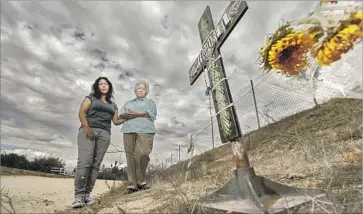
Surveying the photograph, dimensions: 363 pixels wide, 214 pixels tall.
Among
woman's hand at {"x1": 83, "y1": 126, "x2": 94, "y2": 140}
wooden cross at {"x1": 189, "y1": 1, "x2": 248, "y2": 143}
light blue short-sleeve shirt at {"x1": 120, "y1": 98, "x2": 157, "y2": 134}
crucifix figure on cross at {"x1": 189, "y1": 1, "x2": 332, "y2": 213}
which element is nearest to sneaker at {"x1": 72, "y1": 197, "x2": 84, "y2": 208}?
woman's hand at {"x1": 83, "y1": 126, "x2": 94, "y2": 140}

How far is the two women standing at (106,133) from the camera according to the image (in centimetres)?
362

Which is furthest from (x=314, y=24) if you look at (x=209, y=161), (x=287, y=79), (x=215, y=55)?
(x=209, y=161)

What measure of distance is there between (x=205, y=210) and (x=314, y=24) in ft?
4.95

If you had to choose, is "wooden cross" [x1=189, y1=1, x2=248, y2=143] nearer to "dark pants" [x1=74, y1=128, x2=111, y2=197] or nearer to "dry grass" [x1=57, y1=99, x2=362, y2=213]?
"dry grass" [x1=57, y1=99, x2=362, y2=213]

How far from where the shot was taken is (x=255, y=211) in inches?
85.0

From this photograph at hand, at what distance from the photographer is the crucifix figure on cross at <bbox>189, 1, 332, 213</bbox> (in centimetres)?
224

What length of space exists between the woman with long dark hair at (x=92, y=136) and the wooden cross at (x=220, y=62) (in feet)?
4.40

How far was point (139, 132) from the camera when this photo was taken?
432cm

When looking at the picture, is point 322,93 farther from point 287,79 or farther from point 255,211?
point 255,211

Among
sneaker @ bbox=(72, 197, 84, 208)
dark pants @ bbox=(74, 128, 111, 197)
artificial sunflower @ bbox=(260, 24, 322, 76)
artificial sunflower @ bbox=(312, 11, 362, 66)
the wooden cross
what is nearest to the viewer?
artificial sunflower @ bbox=(312, 11, 362, 66)

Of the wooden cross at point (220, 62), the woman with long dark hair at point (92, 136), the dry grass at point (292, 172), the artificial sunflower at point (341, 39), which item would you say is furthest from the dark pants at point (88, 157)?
the artificial sunflower at point (341, 39)

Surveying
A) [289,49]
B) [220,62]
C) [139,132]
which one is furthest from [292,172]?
[289,49]

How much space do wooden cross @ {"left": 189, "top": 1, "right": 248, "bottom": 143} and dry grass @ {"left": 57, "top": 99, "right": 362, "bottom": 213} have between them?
0.65 meters

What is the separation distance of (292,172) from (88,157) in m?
2.50
